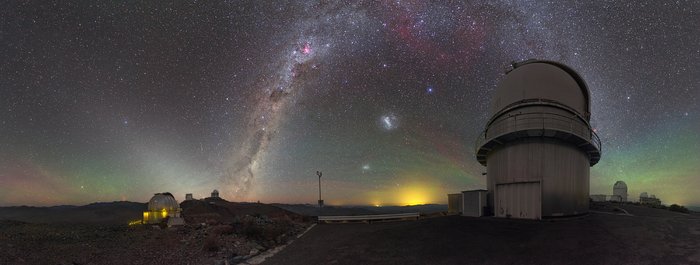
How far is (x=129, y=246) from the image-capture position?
12.2 m

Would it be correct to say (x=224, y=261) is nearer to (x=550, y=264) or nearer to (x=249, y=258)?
(x=249, y=258)

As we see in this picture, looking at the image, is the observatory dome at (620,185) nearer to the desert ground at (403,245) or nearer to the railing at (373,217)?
the railing at (373,217)

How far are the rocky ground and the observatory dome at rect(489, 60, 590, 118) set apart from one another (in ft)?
52.3

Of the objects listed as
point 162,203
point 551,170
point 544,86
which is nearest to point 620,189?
point 544,86

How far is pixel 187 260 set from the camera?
1128 centimetres

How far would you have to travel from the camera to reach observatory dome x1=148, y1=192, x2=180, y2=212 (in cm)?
3459

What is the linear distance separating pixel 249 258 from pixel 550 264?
33.4 ft

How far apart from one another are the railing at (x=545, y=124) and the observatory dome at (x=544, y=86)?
4.07ft

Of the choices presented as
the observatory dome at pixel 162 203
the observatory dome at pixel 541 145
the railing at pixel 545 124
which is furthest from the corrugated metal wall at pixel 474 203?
the observatory dome at pixel 162 203

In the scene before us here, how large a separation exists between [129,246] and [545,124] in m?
19.9

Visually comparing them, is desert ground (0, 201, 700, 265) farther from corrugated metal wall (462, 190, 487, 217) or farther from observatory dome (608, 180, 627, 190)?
observatory dome (608, 180, 627, 190)

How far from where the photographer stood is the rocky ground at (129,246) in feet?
33.2

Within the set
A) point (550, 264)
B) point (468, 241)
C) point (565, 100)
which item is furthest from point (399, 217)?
point (550, 264)

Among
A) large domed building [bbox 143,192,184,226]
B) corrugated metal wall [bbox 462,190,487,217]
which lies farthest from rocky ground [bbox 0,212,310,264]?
large domed building [bbox 143,192,184,226]
